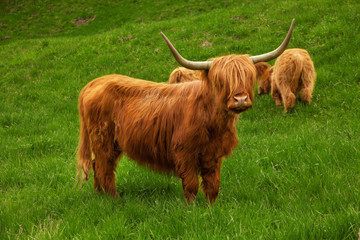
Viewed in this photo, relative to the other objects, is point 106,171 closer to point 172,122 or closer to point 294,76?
point 172,122

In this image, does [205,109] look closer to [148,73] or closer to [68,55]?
[148,73]

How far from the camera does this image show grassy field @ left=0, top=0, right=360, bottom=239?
9.40 feet

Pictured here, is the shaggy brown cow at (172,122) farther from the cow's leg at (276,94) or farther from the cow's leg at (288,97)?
the cow's leg at (276,94)

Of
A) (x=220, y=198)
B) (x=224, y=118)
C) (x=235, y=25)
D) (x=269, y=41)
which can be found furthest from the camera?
(x=235, y=25)

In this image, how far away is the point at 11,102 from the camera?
1049cm

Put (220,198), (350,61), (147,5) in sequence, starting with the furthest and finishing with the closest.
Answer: (147,5) < (350,61) < (220,198)

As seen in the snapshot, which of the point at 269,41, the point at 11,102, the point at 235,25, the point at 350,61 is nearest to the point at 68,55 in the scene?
the point at 11,102

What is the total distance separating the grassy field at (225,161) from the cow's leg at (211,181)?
0.49 ft

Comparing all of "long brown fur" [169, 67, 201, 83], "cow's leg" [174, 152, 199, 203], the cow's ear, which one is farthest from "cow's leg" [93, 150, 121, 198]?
"long brown fur" [169, 67, 201, 83]

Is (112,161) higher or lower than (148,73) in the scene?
higher

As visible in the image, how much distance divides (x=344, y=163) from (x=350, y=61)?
4924 mm

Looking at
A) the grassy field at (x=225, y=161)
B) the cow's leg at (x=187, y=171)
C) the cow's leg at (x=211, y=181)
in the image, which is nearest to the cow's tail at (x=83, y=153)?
the grassy field at (x=225, y=161)

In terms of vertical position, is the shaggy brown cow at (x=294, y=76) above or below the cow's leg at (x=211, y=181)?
below

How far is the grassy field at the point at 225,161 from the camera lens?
287cm
